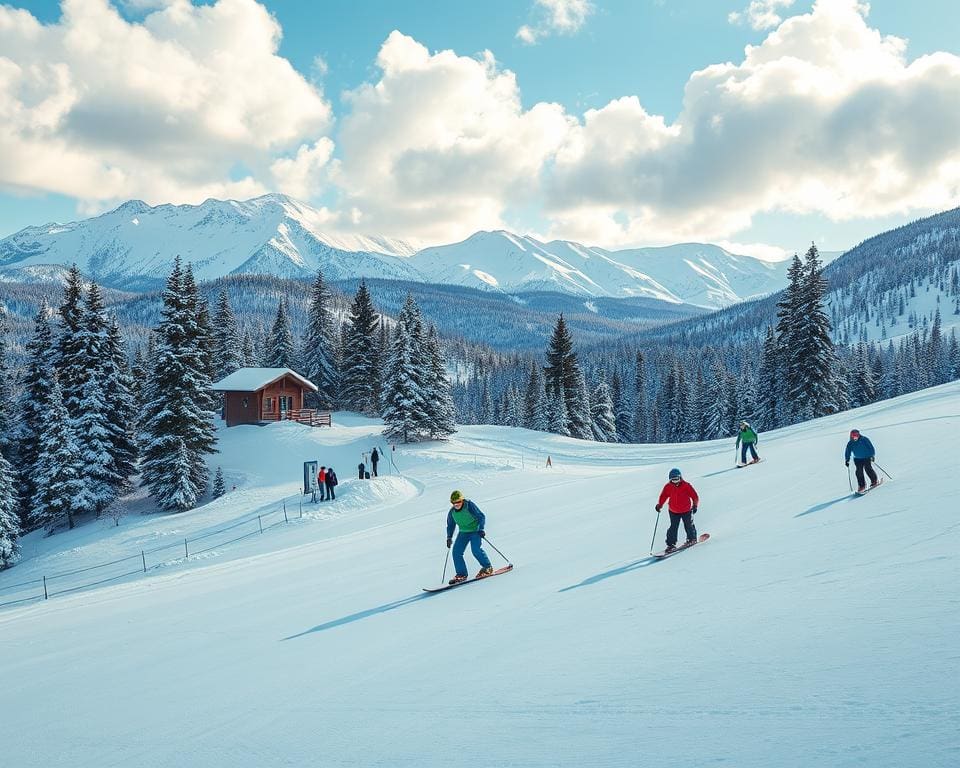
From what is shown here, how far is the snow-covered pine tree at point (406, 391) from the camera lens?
41.2 m

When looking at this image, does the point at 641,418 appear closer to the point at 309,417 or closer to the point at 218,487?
the point at 309,417

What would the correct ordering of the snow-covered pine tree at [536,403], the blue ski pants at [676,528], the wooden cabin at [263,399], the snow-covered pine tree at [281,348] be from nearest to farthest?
the blue ski pants at [676,528], the wooden cabin at [263,399], the snow-covered pine tree at [536,403], the snow-covered pine tree at [281,348]

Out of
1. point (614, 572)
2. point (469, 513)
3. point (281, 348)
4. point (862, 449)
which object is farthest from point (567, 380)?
point (614, 572)

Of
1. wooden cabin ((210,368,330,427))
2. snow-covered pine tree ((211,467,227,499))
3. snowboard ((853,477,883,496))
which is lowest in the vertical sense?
snow-covered pine tree ((211,467,227,499))

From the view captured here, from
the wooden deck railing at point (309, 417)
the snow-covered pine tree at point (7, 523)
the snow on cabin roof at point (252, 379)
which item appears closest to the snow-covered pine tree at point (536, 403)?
the wooden deck railing at point (309, 417)

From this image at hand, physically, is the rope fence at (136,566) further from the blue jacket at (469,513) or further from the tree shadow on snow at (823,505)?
the tree shadow on snow at (823,505)

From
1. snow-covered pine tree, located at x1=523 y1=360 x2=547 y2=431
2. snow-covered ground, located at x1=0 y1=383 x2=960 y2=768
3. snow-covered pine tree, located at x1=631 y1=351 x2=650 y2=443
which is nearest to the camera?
snow-covered ground, located at x1=0 y1=383 x2=960 y2=768

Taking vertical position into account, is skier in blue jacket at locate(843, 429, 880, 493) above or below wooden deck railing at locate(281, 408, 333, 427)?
below

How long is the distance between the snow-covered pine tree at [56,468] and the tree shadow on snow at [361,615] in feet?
96.6

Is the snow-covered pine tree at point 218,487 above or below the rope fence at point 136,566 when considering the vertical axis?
above

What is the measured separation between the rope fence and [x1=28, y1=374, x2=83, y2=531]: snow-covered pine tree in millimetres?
7935

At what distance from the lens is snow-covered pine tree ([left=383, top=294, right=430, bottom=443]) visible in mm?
41250

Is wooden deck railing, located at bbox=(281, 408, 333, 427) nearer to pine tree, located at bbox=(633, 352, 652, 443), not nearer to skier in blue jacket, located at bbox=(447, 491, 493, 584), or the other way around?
skier in blue jacket, located at bbox=(447, 491, 493, 584)

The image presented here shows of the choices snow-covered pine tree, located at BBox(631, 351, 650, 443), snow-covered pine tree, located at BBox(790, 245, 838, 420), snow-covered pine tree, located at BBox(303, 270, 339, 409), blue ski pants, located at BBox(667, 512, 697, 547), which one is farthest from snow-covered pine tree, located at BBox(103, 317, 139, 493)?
snow-covered pine tree, located at BBox(631, 351, 650, 443)
